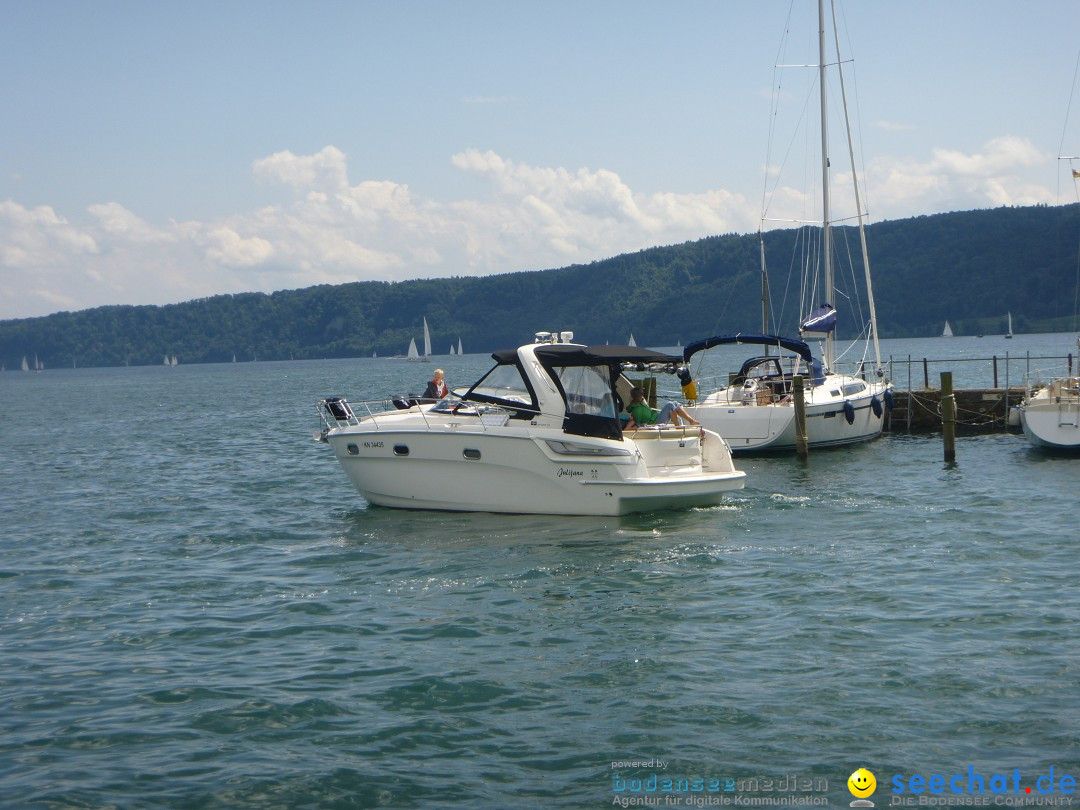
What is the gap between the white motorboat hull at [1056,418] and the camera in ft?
80.9

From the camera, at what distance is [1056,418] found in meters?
24.8

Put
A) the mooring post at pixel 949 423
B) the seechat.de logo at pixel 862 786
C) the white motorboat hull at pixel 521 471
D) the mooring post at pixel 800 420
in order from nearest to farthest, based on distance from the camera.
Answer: the seechat.de logo at pixel 862 786, the white motorboat hull at pixel 521 471, the mooring post at pixel 949 423, the mooring post at pixel 800 420

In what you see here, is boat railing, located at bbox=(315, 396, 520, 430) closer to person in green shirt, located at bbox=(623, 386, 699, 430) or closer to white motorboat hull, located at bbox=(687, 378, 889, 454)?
person in green shirt, located at bbox=(623, 386, 699, 430)

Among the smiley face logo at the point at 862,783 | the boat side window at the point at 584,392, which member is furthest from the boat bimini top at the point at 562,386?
the smiley face logo at the point at 862,783

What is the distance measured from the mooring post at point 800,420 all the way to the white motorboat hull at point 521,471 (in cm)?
777

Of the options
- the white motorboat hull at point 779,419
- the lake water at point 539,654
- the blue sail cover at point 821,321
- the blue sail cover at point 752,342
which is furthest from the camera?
the blue sail cover at point 821,321

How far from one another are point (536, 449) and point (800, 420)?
1085 centimetres

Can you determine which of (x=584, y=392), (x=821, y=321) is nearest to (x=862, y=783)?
(x=584, y=392)

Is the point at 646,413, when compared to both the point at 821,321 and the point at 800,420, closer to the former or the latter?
the point at 800,420

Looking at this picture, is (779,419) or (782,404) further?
Result: (782,404)

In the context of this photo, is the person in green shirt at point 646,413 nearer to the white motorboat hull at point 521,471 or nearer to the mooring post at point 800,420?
the white motorboat hull at point 521,471

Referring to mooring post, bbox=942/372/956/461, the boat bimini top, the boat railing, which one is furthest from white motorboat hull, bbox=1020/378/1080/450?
the boat railing

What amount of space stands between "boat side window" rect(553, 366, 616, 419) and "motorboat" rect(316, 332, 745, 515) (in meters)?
0.02

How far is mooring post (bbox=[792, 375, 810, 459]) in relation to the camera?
26.3 meters
